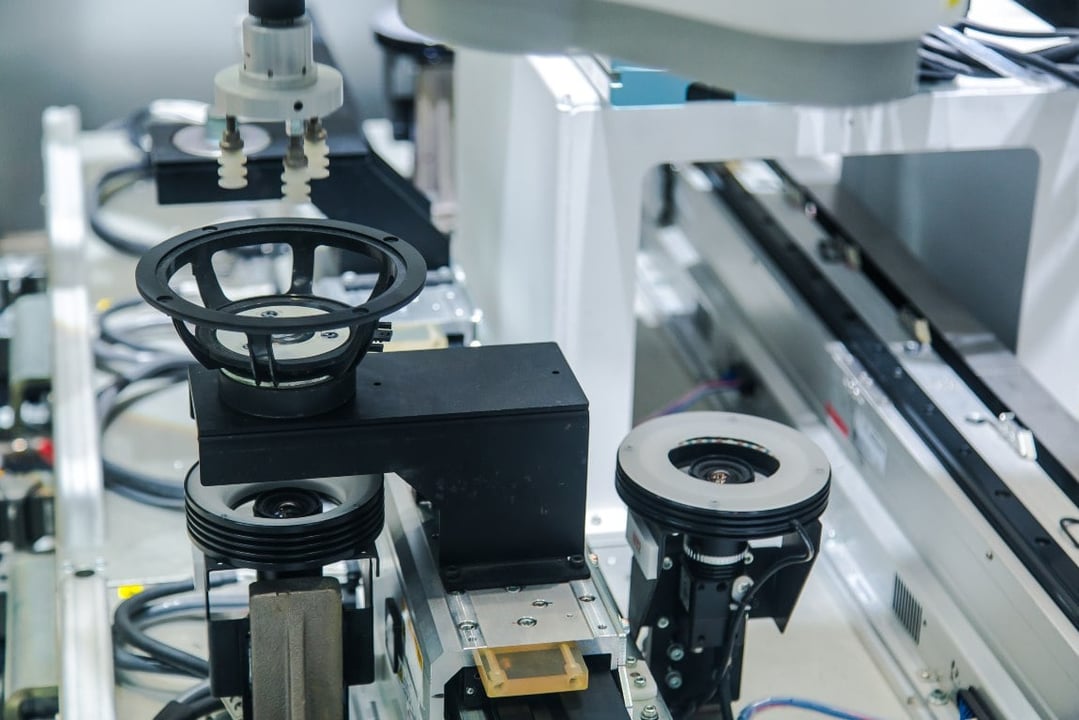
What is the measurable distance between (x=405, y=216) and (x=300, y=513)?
0.69m

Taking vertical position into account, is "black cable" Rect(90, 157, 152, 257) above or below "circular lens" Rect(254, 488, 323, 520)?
below

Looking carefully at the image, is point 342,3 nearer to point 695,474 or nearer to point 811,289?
point 811,289

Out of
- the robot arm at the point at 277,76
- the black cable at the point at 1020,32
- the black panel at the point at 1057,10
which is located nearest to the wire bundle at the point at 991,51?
the black cable at the point at 1020,32

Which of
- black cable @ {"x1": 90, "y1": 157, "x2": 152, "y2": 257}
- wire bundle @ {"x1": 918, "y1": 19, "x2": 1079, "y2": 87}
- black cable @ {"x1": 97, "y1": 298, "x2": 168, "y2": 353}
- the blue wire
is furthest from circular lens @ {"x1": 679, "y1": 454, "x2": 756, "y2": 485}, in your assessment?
black cable @ {"x1": 90, "y1": 157, "x2": 152, "y2": 257}

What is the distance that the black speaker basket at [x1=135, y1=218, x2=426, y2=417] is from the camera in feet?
3.78

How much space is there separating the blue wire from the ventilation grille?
A: 14cm

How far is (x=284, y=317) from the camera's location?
1.18 meters

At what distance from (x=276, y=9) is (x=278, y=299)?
9.3 inches

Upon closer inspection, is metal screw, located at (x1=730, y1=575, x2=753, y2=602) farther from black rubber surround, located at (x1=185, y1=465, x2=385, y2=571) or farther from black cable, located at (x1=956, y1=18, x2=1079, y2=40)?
black cable, located at (x1=956, y1=18, x2=1079, y2=40)

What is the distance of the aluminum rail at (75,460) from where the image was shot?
153 cm

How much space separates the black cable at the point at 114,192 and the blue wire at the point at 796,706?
131cm

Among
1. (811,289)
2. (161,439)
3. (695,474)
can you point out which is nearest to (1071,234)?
(811,289)

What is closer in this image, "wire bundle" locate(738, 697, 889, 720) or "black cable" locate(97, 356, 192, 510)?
"wire bundle" locate(738, 697, 889, 720)

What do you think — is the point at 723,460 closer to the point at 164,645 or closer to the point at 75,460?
the point at 164,645
